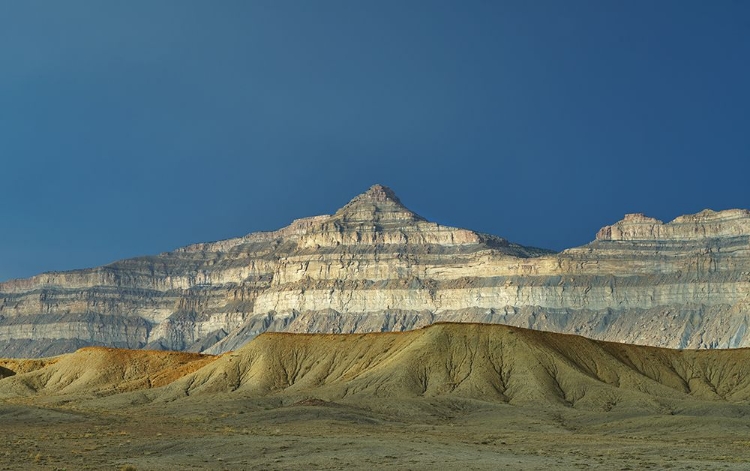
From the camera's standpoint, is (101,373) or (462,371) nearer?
(462,371)

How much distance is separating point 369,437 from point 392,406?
33.1 meters

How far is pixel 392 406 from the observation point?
12181cm

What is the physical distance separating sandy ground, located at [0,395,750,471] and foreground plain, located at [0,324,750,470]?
202 mm

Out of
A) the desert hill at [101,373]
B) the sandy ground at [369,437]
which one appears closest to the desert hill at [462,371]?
the desert hill at [101,373]

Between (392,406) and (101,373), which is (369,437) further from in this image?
(101,373)

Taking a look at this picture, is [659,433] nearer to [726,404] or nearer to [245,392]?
[726,404]

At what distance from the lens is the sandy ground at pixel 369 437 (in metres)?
71.9

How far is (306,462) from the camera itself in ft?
237

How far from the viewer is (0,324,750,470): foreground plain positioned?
76000mm

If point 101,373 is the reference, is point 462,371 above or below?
below

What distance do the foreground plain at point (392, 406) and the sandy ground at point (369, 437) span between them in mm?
202

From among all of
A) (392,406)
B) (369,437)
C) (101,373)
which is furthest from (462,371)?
(101,373)

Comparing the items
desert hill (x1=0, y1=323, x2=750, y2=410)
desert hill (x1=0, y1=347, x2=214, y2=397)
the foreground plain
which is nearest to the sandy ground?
the foreground plain

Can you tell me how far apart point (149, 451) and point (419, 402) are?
156ft
